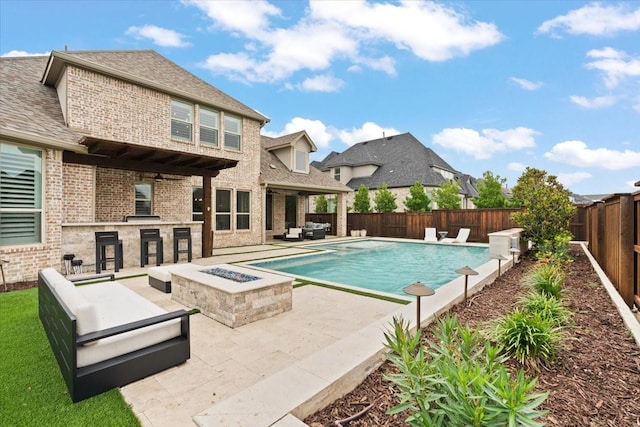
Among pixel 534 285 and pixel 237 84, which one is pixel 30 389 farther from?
pixel 237 84

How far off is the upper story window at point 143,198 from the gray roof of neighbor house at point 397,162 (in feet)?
69.0

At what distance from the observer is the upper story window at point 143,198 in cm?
1210

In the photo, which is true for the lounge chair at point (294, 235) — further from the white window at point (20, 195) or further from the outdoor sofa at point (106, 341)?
the outdoor sofa at point (106, 341)

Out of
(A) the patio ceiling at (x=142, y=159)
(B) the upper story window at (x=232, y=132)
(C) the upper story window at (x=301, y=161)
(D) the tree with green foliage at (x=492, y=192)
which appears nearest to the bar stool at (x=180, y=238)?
(A) the patio ceiling at (x=142, y=159)

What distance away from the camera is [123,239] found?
30.5ft

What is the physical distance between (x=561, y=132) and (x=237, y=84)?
22545 millimetres

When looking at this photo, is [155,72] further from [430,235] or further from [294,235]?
[430,235]

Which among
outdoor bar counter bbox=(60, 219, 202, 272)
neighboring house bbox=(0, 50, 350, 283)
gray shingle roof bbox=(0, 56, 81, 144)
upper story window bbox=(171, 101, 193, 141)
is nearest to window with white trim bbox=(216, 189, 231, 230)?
neighboring house bbox=(0, 50, 350, 283)

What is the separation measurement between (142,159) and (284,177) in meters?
8.45

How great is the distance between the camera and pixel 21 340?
4.06 m

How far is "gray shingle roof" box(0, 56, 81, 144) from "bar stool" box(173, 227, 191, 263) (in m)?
3.84

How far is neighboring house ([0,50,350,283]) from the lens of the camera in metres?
7.74

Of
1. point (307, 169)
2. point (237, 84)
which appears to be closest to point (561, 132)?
point (307, 169)

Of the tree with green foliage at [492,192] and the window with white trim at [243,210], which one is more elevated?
the tree with green foliage at [492,192]
